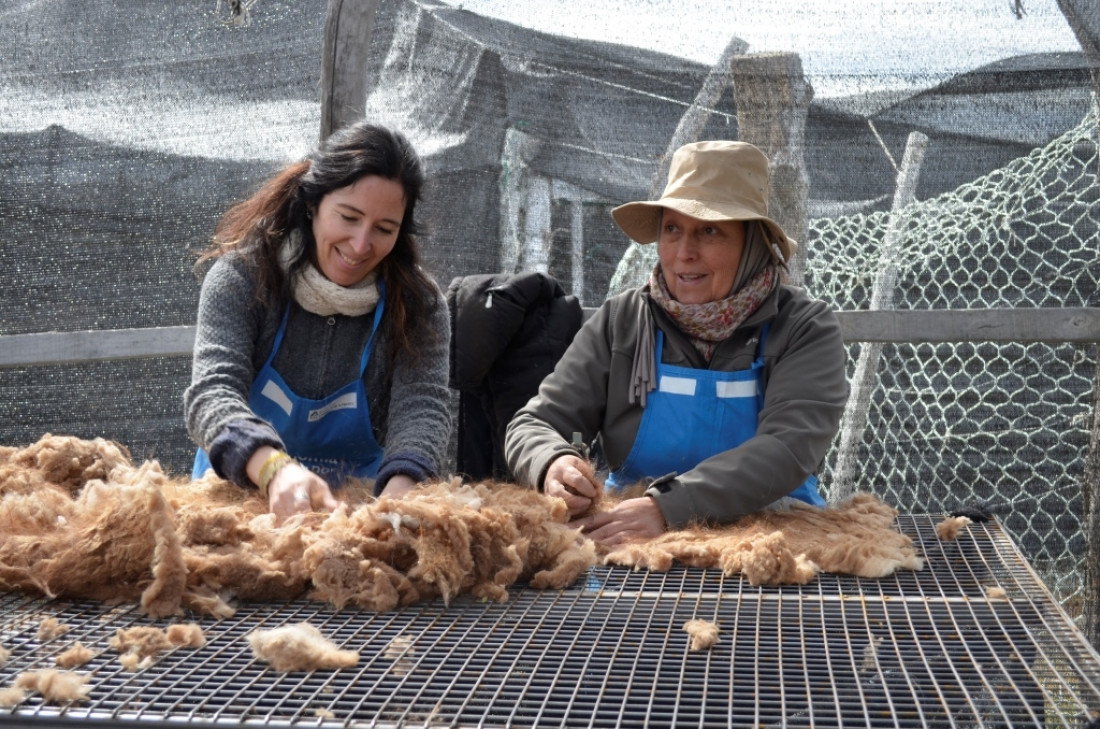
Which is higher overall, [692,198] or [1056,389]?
[692,198]

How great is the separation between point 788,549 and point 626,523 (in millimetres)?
423

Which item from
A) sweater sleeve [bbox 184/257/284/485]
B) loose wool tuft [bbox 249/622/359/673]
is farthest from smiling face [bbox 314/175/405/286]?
loose wool tuft [bbox 249/622/359/673]

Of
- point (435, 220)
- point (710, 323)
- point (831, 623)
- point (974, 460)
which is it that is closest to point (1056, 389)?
point (974, 460)

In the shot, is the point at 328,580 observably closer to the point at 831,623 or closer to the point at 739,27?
the point at 831,623

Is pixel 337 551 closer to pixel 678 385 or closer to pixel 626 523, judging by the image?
pixel 626 523

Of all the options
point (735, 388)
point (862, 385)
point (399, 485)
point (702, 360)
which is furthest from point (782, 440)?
point (862, 385)

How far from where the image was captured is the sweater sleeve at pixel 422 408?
7.72 ft

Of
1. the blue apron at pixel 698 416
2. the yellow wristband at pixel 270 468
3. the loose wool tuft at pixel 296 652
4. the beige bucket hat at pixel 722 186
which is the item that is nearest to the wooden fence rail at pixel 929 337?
the beige bucket hat at pixel 722 186

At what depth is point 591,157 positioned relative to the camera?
3.30 m

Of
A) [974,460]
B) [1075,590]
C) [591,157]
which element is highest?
[591,157]

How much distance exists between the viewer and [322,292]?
2559 millimetres

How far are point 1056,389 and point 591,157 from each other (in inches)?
70.0

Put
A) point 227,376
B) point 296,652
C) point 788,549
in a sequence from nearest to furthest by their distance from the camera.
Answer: point 296,652 < point 788,549 < point 227,376

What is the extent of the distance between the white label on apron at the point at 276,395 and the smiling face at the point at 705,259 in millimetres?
984
